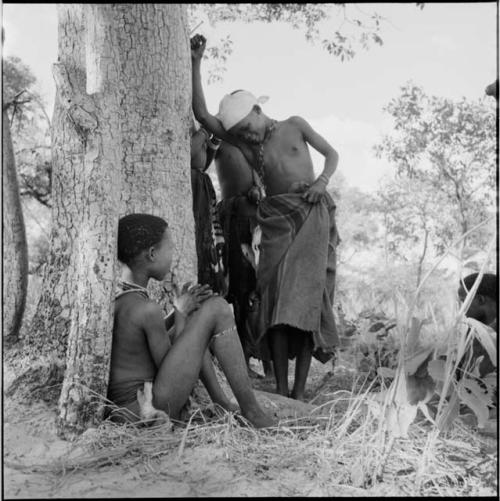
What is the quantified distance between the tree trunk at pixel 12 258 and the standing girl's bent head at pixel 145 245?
1.84 meters

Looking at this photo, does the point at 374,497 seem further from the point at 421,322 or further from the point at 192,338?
the point at 192,338

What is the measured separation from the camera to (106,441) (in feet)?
9.43

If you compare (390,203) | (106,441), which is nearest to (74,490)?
(106,441)

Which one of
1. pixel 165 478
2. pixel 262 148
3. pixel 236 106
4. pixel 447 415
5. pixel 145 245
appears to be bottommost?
pixel 165 478

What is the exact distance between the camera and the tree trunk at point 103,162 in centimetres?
300

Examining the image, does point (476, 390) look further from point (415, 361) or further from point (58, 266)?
point (58, 266)

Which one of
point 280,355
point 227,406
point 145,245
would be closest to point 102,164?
point 145,245

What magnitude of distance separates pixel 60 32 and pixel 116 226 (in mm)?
1647

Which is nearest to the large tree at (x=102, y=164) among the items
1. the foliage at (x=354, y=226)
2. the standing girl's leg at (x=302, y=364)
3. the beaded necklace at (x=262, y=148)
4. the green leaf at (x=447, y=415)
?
the beaded necklace at (x=262, y=148)

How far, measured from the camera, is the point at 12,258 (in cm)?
531

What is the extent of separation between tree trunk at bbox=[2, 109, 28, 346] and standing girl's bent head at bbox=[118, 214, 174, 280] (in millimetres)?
1838

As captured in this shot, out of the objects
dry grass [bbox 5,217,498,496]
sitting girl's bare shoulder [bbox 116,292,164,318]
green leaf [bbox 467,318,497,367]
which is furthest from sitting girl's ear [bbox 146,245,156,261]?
green leaf [bbox 467,318,497,367]

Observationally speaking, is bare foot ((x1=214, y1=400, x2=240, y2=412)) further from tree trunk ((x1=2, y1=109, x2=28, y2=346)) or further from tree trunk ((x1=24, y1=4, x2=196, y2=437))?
tree trunk ((x1=2, y1=109, x2=28, y2=346))

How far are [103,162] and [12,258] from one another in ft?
8.28
